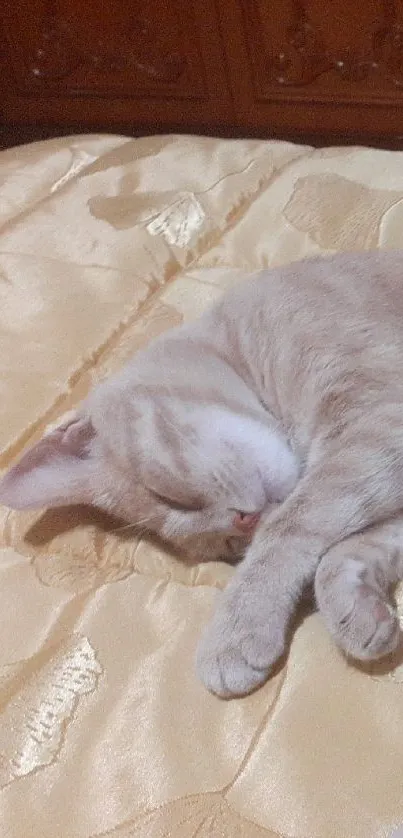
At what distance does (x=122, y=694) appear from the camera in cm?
86

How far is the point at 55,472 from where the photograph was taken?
3.57 ft

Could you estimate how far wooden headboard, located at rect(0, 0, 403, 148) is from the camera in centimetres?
235

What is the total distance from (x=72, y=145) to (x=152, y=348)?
2.91 feet

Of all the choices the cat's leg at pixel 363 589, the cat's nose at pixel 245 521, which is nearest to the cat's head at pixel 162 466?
the cat's nose at pixel 245 521

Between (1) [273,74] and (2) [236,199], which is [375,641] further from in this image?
(1) [273,74]

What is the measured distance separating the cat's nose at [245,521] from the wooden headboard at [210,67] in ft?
5.88

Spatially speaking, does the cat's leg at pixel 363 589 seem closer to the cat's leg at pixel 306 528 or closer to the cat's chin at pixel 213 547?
the cat's leg at pixel 306 528

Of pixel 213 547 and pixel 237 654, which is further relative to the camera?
A: pixel 213 547

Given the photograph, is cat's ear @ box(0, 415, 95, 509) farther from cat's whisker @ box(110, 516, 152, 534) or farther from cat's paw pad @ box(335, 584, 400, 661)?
cat's paw pad @ box(335, 584, 400, 661)

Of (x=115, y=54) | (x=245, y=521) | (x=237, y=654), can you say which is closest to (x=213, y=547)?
(x=245, y=521)

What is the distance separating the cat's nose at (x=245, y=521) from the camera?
997 mm

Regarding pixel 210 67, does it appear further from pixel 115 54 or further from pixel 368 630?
pixel 368 630

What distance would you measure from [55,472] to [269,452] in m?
0.29

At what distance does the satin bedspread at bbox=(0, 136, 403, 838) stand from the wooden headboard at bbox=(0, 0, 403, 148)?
84cm
